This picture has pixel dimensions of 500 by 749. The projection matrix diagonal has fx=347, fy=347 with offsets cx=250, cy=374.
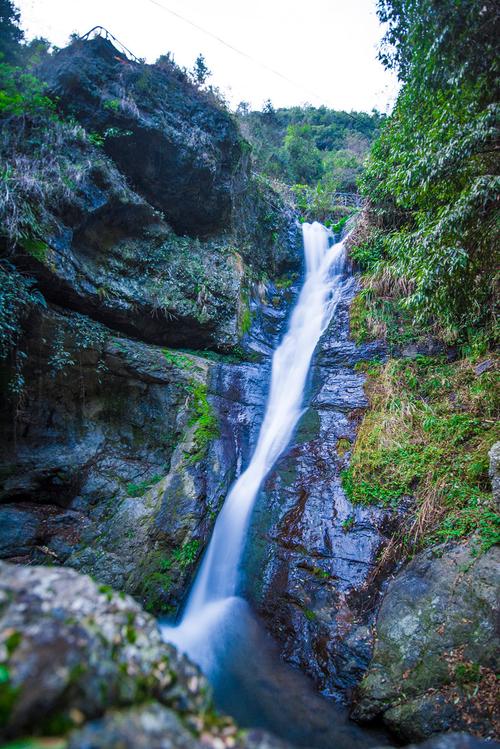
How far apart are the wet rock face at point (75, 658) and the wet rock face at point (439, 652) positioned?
264cm

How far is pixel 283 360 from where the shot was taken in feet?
27.5

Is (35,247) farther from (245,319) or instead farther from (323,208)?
(323,208)

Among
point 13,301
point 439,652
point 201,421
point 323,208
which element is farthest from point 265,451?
point 323,208

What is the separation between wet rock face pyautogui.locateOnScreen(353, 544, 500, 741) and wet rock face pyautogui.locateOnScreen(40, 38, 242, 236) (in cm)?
813

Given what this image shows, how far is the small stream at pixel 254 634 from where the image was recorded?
310cm

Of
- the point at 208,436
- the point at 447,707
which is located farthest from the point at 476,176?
the point at 447,707

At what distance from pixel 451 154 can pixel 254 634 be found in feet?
21.5

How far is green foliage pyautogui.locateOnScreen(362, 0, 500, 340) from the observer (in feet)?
13.9

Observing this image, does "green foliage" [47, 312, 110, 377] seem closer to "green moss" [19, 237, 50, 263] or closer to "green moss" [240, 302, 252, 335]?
"green moss" [19, 237, 50, 263]

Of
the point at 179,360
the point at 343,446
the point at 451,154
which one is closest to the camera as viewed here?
the point at 451,154

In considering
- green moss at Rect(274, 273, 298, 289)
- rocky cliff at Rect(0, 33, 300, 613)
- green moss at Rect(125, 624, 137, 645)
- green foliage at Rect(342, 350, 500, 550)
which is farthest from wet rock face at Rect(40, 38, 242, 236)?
green moss at Rect(125, 624, 137, 645)

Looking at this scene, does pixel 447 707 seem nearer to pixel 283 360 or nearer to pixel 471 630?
pixel 471 630

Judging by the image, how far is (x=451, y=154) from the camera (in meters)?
4.51

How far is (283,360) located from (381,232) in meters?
4.54
